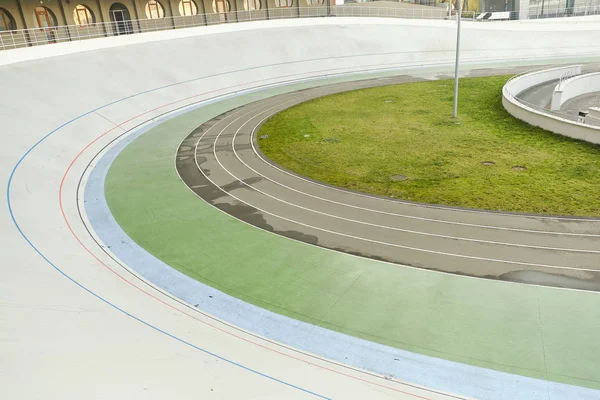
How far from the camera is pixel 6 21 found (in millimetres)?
Result: 32938

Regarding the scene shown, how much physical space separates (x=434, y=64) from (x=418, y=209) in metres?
32.3

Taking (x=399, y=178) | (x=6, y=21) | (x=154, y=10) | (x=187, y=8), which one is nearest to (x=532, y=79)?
(x=399, y=178)

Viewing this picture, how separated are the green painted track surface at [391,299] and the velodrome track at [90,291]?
4.18 ft

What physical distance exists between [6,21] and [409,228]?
116 feet

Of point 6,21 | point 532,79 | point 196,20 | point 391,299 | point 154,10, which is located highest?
point 154,10

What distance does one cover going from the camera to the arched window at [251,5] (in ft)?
154

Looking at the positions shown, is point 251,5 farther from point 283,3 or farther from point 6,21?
point 6,21

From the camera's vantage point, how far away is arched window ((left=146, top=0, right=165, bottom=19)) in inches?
1606

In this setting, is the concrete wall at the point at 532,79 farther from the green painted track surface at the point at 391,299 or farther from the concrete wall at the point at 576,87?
the green painted track surface at the point at 391,299

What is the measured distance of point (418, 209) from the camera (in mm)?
14242

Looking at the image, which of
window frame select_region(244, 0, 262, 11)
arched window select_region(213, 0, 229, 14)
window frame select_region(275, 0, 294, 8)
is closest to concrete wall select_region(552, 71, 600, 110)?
window frame select_region(275, 0, 294, 8)

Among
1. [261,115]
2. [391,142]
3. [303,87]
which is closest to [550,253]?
[391,142]

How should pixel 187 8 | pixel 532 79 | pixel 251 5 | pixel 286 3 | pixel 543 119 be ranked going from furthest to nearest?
pixel 286 3 < pixel 251 5 < pixel 187 8 < pixel 532 79 < pixel 543 119

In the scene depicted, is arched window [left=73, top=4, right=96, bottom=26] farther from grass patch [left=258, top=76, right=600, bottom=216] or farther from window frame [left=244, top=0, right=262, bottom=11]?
grass patch [left=258, top=76, right=600, bottom=216]
